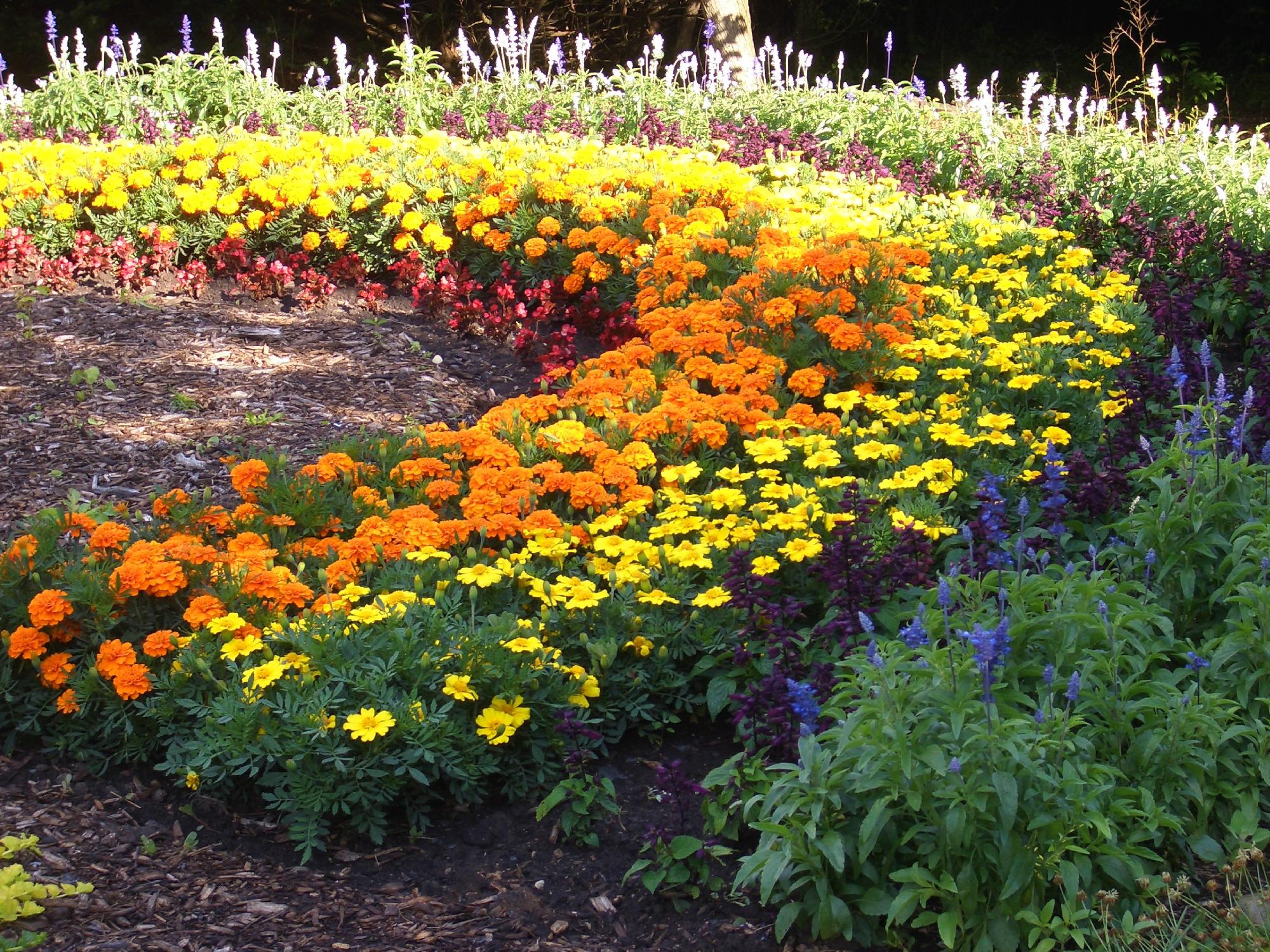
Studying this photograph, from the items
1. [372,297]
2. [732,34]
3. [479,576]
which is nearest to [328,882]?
[479,576]

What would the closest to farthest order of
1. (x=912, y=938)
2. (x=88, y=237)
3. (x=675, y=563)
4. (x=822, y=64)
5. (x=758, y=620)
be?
(x=912, y=938)
(x=758, y=620)
(x=675, y=563)
(x=88, y=237)
(x=822, y=64)

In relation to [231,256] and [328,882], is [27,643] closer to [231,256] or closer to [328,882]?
Answer: [328,882]

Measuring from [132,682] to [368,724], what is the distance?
701mm

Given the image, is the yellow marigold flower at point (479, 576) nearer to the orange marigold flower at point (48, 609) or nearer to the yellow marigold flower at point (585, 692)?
the yellow marigold flower at point (585, 692)

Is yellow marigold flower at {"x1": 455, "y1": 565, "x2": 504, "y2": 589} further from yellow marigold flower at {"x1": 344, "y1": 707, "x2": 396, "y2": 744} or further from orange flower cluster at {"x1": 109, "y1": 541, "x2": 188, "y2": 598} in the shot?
orange flower cluster at {"x1": 109, "y1": 541, "x2": 188, "y2": 598}

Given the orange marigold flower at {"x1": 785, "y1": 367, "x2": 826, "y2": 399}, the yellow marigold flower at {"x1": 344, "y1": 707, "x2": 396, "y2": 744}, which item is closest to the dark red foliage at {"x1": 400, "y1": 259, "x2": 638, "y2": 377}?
the orange marigold flower at {"x1": 785, "y1": 367, "x2": 826, "y2": 399}

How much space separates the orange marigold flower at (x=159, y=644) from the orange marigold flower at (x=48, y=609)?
252mm

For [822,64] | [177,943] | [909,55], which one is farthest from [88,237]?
[909,55]

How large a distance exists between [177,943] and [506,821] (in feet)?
2.78

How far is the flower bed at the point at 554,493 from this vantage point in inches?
123

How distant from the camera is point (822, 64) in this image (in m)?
17.1

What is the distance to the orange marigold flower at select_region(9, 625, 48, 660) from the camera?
3.20 m

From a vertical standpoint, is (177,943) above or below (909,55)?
below

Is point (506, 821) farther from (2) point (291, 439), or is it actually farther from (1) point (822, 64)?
(1) point (822, 64)
